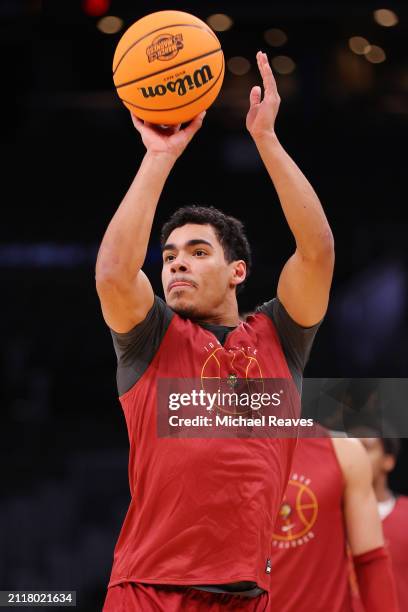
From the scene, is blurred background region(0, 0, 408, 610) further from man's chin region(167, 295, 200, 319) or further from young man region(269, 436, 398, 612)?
man's chin region(167, 295, 200, 319)

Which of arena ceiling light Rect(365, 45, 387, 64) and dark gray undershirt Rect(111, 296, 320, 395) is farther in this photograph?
arena ceiling light Rect(365, 45, 387, 64)

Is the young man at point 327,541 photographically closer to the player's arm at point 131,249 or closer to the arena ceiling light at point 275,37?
the player's arm at point 131,249

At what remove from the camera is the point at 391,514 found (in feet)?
18.1

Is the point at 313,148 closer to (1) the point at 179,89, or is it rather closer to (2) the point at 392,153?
(2) the point at 392,153

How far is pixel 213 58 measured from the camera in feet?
11.5

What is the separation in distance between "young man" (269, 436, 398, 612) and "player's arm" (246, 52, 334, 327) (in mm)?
1217

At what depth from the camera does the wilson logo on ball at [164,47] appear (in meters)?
3.39

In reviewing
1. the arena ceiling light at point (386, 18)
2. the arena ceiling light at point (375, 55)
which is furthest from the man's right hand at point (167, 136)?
the arena ceiling light at point (375, 55)

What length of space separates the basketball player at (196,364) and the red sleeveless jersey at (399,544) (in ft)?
7.32

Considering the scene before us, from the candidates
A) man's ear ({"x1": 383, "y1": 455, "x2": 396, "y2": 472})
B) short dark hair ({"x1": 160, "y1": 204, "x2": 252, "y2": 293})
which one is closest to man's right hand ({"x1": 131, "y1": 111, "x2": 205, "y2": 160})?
short dark hair ({"x1": 160, "y1": 204, "x2": 252, "y2": 293})

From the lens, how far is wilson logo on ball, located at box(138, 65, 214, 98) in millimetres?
3361

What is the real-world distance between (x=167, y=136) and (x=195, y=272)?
482 millimetres

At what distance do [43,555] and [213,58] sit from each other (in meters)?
4.50

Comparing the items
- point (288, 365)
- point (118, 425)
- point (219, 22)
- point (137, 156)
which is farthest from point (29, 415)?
point (288, 365)
